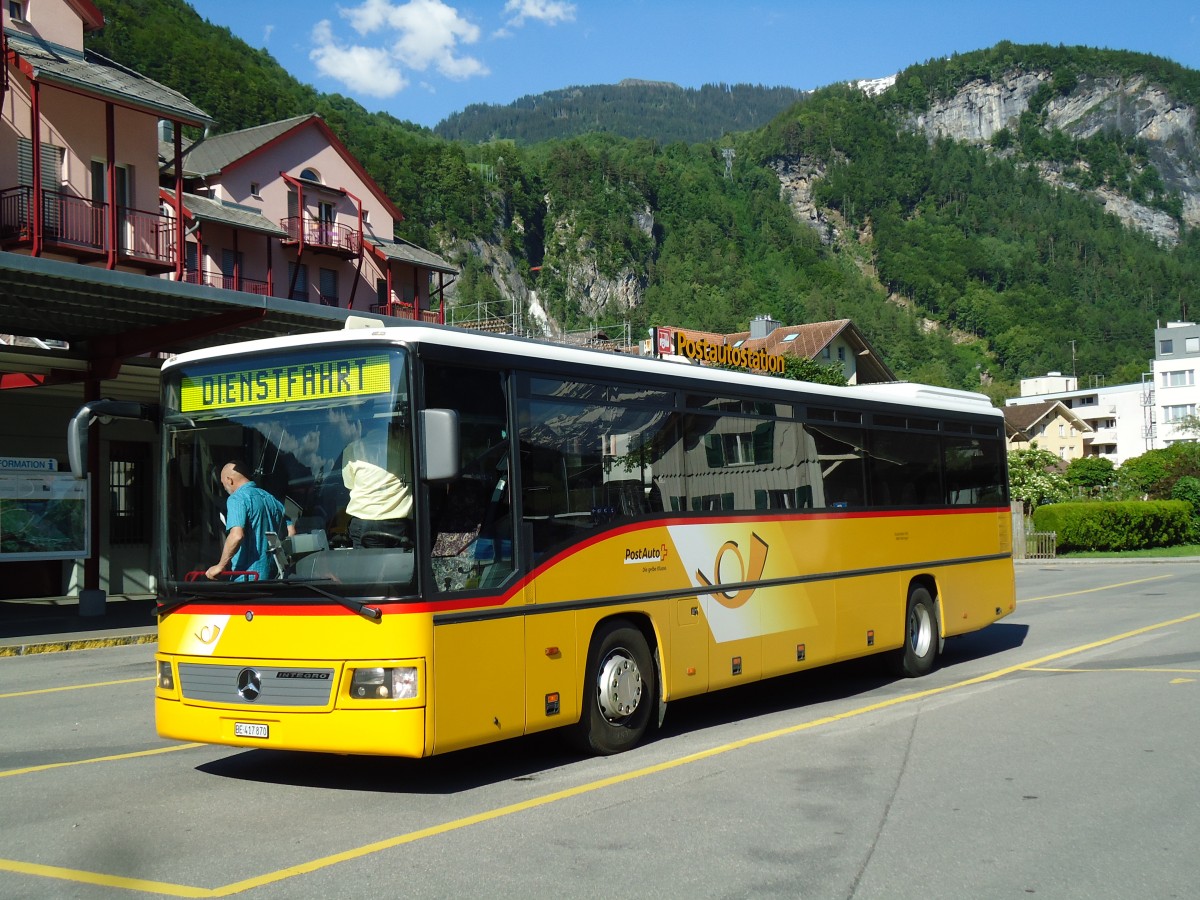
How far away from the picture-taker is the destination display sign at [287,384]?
7.33 meters

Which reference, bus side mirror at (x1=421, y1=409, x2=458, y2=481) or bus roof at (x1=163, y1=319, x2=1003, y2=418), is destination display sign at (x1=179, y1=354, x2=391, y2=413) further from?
bus side mirror at (x1=421, y1=409, x2=458, y2=481)

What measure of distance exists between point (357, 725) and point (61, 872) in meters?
1.72

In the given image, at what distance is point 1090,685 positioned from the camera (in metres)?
11.9

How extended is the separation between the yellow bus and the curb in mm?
10407

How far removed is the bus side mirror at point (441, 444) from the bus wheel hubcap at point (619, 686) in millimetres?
2292

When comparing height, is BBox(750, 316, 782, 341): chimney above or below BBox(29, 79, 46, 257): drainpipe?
above

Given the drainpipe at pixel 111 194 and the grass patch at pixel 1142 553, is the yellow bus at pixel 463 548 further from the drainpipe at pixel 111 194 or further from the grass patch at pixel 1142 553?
the grass patch at pixel 1142 553

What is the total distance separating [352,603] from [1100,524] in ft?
137

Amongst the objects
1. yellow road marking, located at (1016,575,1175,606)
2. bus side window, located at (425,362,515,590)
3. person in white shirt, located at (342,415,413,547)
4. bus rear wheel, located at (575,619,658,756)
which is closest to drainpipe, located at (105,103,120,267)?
yellow road marking, located at (1016,575,1175,606)

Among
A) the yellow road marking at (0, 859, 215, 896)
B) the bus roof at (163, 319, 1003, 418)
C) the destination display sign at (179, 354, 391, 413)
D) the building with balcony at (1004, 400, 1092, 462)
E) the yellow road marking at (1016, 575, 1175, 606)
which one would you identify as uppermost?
the building with balcony at (1004, 400, 1092, 462)

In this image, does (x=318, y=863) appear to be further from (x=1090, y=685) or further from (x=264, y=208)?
(x=264, y=208)

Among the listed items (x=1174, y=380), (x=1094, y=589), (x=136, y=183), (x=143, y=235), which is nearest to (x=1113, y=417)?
(x=1174, y=380)

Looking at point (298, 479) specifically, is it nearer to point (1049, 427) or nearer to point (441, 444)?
point (441, 444)

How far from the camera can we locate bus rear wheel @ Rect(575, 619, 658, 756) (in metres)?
8.52
